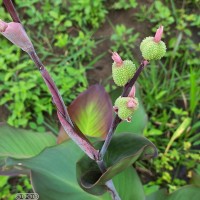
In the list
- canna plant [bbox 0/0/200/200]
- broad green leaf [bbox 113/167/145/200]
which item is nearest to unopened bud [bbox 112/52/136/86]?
canna plant [bbox 0/0/200/200]

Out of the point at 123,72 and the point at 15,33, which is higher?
the point at 15,33

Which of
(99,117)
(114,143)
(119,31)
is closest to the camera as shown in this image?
(114,143)

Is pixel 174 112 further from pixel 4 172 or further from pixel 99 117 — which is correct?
pixel 4 172

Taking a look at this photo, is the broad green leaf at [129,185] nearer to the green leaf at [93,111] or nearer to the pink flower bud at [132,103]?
the green leaf at [93,111]

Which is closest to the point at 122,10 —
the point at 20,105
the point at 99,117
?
the point at 20,105

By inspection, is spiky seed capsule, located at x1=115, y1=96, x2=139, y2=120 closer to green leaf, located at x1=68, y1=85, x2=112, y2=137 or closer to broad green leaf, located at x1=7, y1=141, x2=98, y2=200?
broad green leaf, located at x1=7, y1=141, x2=98, y2=200

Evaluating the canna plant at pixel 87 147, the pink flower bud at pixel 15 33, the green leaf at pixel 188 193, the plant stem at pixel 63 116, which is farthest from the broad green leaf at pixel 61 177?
the pink flower bud at pixel 15 33

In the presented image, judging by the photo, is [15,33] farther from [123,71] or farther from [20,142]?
[20,142]

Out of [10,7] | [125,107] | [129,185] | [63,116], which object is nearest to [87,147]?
[63,116]
